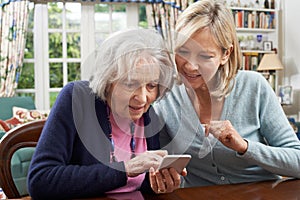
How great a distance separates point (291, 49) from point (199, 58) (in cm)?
433

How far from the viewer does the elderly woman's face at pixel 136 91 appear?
814mm

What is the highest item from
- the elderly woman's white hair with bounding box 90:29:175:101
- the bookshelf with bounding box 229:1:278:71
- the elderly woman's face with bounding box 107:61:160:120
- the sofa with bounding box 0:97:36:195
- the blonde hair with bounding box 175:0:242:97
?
A: the bookshelf with bounding box 229:1:278:71

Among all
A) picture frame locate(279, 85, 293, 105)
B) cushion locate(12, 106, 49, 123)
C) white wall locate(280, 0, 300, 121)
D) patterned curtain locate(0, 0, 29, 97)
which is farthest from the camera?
white wall locate(280, 0, 300, 121)

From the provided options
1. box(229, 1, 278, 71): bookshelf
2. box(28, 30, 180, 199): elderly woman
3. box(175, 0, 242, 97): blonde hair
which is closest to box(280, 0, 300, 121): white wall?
box(229, 1, 278, 71): bookshelf

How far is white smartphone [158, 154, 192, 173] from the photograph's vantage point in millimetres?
844

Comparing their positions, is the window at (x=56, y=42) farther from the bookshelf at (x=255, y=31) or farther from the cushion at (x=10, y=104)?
the bookshelf at (x=255, y=31)

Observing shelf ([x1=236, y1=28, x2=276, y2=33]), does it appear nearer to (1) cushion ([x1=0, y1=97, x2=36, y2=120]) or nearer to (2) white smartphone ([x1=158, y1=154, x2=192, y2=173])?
(1) cushion ([x1=0, y1=97, x2=36, y2=120])

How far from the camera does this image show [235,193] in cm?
103

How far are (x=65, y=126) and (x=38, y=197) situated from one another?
0.57ft

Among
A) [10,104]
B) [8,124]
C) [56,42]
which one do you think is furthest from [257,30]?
[8,124]

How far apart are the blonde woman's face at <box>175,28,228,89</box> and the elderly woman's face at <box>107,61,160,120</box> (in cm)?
9

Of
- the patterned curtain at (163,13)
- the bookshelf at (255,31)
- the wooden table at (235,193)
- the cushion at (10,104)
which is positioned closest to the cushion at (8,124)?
the cushion at (10,104)

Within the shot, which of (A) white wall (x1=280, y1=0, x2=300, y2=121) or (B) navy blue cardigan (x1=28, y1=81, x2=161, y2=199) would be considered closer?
(B) navy blue cardigan (x1=28, y1=81, x2=161, y2=199)

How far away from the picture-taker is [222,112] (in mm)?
1350
